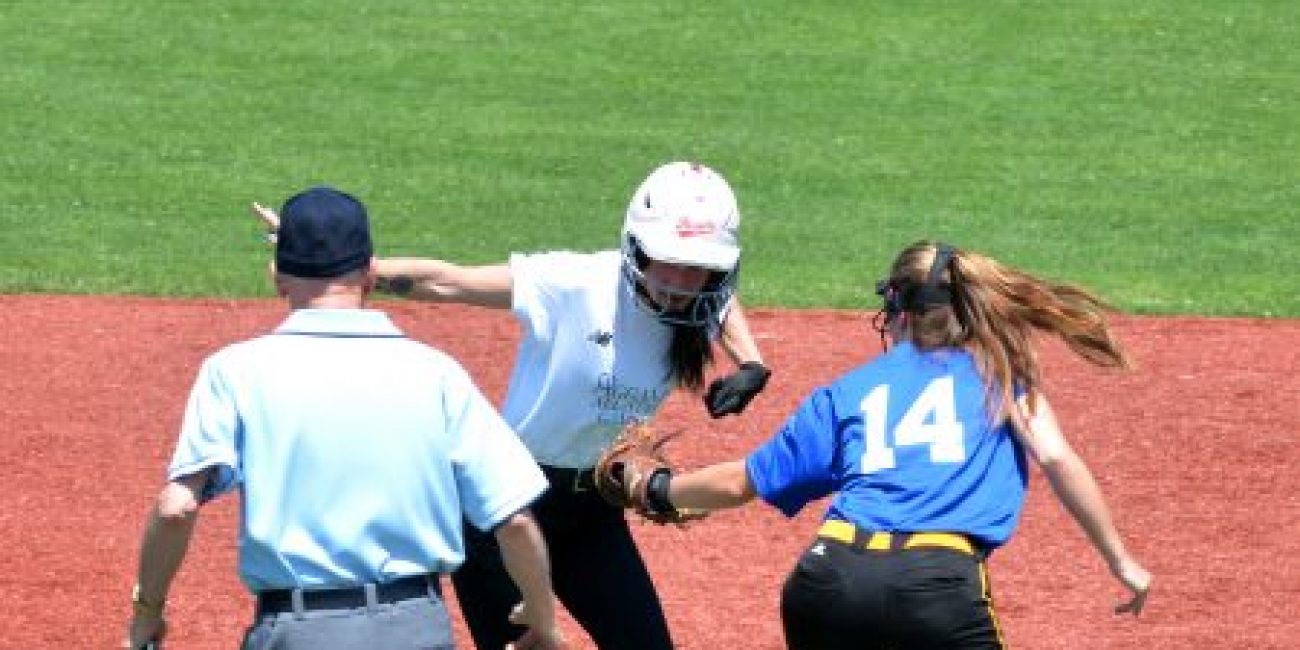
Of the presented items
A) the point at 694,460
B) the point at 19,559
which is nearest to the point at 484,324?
the point at 694,460

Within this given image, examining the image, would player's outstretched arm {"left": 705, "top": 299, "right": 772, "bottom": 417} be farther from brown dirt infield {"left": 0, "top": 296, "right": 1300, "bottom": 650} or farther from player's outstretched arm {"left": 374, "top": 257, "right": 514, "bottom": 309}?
brown dirt infield {"left": 0, "top": 296, "right": 1300, "bottom": 650}

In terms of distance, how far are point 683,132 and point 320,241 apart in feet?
43.7

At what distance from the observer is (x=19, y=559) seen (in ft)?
32.2

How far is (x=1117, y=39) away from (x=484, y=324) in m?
9.57

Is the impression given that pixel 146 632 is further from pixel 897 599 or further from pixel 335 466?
pixel 897 599

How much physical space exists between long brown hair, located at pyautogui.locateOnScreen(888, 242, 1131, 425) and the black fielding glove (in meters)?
0.91

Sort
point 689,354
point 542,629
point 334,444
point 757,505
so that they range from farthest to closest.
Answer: point 757,505, point 689,354, point 542,629, point 334,444

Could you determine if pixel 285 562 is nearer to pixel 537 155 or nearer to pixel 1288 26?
pixel 537 155

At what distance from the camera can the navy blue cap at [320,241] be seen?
5449 millimetres

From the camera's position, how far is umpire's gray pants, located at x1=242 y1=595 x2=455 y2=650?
5402 millimetres

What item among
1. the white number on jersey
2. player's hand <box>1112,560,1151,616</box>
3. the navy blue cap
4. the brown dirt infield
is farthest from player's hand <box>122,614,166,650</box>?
the brown dirt infield

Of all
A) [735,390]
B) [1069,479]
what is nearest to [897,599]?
[1069,479]

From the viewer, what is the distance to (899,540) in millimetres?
6090

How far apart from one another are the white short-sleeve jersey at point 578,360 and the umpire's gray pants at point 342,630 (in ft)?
5.60
